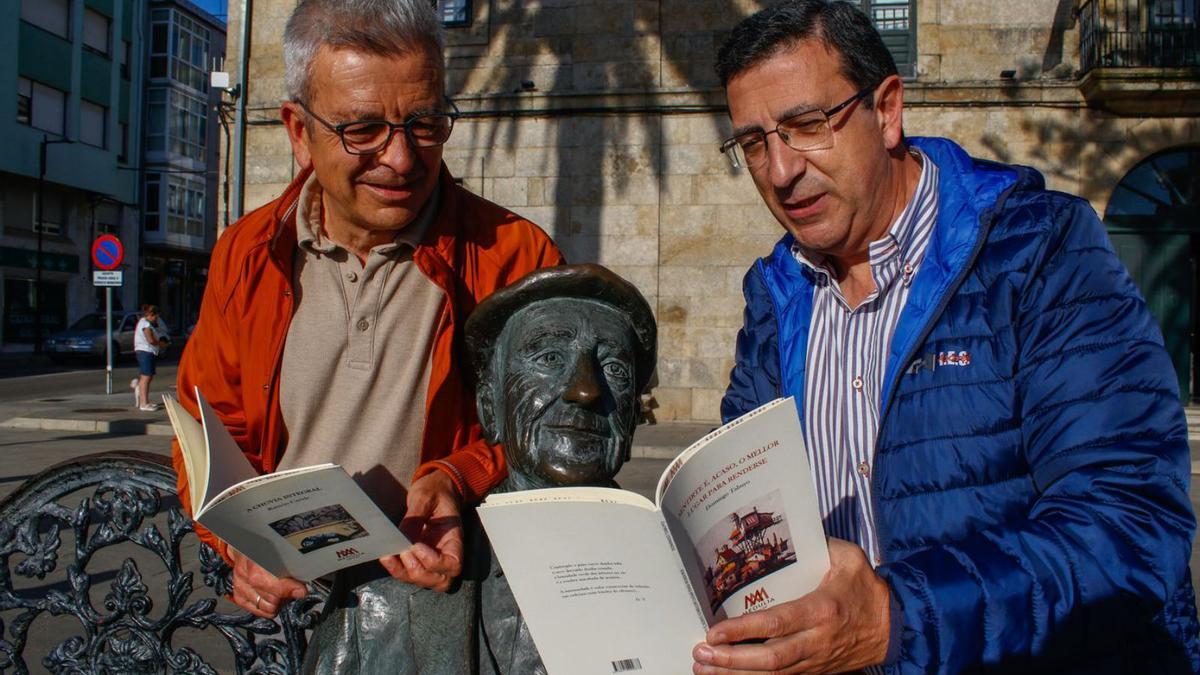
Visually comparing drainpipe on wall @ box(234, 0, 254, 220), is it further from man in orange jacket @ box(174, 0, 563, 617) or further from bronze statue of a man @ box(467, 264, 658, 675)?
bronze statue of a man @ box(467, 264, 658, 675)

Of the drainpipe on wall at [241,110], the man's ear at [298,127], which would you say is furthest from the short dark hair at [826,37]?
the drainpipe on wall at [241,110]

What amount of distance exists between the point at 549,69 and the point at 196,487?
11.1 meters

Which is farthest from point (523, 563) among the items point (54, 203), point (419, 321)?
point (54, 203)

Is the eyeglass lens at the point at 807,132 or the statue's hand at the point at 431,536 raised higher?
the eyeglass lens at the point at 807,132

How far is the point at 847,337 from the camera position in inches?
80.9

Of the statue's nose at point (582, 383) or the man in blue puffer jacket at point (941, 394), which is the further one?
the statue's nose at point (582, 383)

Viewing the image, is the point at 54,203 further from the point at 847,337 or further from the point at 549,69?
the point at 847,337

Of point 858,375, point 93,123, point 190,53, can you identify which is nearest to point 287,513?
point 858,375

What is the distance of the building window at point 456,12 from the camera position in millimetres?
12164

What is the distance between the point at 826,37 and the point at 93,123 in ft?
115

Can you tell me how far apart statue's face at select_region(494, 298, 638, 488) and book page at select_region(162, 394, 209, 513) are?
0.55 m

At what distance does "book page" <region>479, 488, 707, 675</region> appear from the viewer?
4.14ft

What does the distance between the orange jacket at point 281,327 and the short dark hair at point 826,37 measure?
656 mm

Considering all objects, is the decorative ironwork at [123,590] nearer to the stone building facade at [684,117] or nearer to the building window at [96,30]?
the stone building facade at [684,117]
